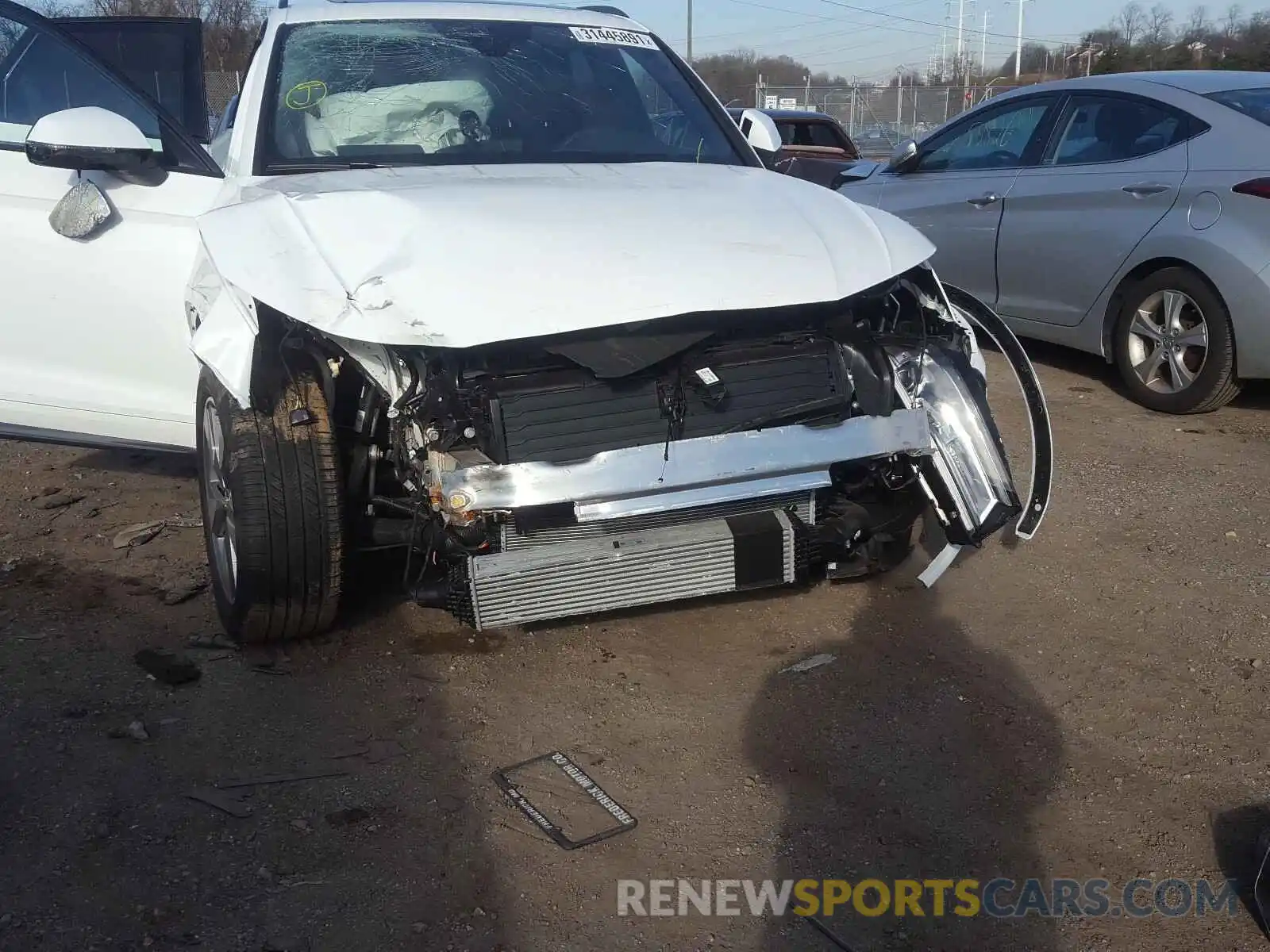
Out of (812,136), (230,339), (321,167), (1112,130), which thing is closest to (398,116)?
(321,167)

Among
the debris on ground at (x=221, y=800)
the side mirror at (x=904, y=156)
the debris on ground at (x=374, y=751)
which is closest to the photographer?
the debris on ground at (x=221, y=800)

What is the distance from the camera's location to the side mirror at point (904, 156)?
24.0ft

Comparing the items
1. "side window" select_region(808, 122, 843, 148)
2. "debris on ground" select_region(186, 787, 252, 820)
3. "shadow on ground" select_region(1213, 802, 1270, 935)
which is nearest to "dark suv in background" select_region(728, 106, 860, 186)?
"side window" select_region(808, 122, 843, 148)

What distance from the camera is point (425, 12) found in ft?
14.7

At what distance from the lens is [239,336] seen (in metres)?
3.19

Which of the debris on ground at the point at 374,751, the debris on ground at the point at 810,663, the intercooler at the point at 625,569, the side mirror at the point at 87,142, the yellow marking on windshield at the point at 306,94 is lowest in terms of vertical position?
the debris on ground at the point at 810,663

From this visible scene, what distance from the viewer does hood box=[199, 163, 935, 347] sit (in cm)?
288

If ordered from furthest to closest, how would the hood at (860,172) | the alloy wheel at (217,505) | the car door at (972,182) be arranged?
1. the hood at (860,172)
2. the car door at (972,182)
3. the alloy wheel at (217,505)

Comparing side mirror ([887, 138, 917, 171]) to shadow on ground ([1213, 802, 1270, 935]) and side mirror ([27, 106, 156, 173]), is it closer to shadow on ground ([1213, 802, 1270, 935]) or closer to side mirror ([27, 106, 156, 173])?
side mirror ([27, 106, 156, 173])

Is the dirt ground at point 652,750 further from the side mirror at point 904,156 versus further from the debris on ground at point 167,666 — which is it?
the side mirror at point 904,156

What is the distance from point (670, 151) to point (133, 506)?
8.83 feet

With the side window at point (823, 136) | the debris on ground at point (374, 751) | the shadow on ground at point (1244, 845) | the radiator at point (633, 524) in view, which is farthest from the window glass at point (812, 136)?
the shadow on ground at point (1244, 845)

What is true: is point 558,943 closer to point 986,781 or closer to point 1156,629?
point 986,781

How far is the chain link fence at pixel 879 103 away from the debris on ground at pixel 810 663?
34558 mm
